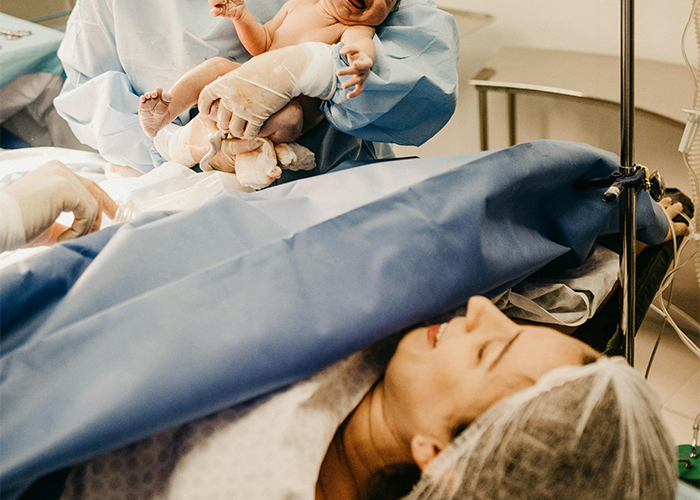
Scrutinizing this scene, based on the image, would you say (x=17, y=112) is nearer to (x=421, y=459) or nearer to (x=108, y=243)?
(x=108, y=243)

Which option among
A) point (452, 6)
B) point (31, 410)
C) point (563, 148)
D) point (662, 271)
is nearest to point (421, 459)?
point (31, 410)

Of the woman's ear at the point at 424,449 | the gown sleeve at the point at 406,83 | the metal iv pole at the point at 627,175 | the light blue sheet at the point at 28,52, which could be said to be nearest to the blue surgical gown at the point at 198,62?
the gown sleeve at the point at 406,83

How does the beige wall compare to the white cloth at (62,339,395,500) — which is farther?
the beige wall

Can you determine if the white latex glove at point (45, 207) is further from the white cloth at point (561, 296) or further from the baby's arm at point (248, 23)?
the white cloth at point (561, 296)

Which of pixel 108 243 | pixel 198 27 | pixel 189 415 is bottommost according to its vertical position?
pixel 189 415

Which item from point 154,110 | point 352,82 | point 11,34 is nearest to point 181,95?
point 154,110

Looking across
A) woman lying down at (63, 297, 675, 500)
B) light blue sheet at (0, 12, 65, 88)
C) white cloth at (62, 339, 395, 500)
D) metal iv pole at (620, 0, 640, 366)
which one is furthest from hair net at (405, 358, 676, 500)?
light blue sheet at (0, 12, 65, 88)

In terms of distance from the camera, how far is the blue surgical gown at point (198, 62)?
788 millimetres

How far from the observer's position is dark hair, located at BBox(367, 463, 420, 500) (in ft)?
1.51

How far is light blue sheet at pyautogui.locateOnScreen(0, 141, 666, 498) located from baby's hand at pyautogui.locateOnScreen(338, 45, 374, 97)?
0.14 metres

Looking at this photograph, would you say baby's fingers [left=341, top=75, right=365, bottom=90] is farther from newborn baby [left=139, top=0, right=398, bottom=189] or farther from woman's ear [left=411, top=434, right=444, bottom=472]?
woman's ear [left=411, top=434, right=444, bottom=472]

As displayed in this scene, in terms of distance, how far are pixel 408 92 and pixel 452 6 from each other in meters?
0.88

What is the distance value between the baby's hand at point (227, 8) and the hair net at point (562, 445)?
0.64 m

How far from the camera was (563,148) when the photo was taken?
681 millimetres
